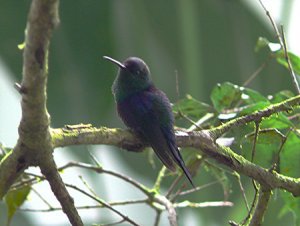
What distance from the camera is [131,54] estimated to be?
7234 millimetres

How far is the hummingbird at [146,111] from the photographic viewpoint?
2465 millimetres

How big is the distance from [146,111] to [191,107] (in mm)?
167

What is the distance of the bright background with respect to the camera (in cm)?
670

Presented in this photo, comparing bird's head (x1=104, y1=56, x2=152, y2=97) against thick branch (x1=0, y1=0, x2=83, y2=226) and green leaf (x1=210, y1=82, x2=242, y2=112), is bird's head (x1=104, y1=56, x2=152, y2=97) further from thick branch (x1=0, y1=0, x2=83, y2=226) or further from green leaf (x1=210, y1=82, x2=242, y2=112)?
thick branch (x1=0, y1=0, x2=83, y2=226)

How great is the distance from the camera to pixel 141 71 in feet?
10.2

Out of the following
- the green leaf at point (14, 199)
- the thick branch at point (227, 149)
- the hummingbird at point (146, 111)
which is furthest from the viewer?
the green leaf at point (14, 199)

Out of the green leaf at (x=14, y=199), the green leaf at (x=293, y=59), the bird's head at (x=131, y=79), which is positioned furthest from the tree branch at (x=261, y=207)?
the bird's head at (x=131, y=79)

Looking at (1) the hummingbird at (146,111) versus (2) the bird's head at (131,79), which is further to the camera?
(2) the bird's head at (131,79)

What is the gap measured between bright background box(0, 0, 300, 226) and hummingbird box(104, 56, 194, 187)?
3.05 m

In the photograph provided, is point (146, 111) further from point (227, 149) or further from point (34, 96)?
point (34, 96)

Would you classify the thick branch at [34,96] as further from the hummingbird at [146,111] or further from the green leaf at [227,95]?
the green leaf at [227,95]

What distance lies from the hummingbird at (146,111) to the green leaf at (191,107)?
4 cm

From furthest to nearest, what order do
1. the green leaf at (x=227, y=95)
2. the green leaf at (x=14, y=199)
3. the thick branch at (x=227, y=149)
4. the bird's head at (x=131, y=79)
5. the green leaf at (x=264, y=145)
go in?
the bird's head at (x=131, y=79), the green leaf at (x=227, y=95), the green leaf at (x=14, y=199), the green leaf at (x=264, y=145), the thick branch at (x=227, y=149)

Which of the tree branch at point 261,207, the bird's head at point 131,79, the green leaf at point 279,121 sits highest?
the bird's head at point 131,79
